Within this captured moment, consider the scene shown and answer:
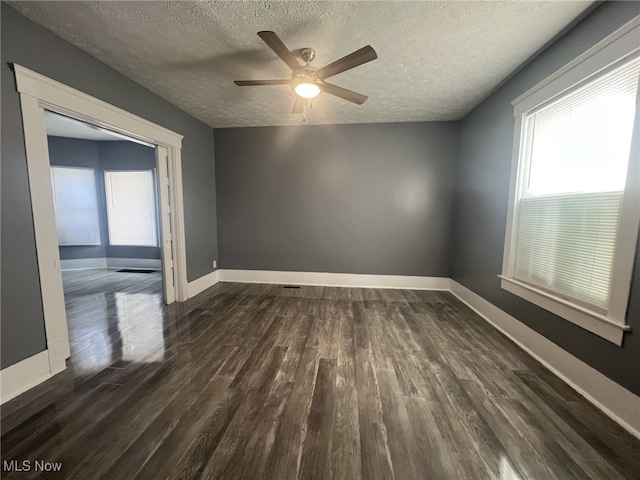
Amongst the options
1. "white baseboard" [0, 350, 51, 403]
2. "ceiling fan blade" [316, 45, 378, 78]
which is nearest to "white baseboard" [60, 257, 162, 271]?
"white baseboard" [0, 350, 51, 403]

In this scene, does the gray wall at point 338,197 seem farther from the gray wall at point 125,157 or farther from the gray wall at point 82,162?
the gray wall at point 82,162

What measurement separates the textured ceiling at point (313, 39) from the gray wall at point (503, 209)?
0.18 m

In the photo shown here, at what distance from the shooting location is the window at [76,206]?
533 centimetres

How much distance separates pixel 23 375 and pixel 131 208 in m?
4.76

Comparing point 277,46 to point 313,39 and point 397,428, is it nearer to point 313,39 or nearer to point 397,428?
point 313,39

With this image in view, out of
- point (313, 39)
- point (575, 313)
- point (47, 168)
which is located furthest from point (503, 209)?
point (47, 168)

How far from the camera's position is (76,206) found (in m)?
5.48

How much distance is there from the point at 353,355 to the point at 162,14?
3.09 meters

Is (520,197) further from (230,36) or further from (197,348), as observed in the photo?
(197,348)

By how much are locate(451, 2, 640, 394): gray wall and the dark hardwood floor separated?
1.13 ft

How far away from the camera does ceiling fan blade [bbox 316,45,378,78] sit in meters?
1.80

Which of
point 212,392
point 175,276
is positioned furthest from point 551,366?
point 175,276

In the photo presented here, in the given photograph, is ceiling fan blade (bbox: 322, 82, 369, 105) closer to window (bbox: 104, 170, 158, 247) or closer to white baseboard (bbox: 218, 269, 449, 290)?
white baseboard (bbox: 218, 269, 449, 290)

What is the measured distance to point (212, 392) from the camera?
71.2 inches
